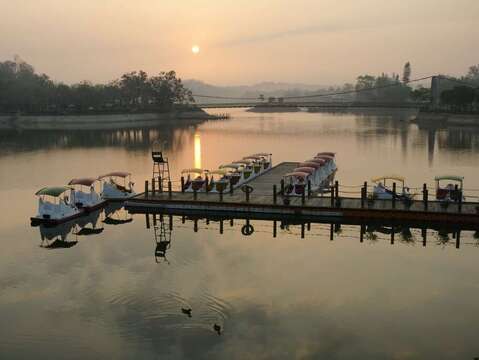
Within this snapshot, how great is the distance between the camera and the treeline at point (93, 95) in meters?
148

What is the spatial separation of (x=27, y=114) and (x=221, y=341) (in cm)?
14246

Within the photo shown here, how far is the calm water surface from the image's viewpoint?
55.0 ft

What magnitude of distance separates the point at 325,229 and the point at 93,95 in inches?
5291

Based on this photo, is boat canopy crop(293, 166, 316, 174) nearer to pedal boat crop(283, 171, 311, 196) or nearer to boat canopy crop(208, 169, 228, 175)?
pedal boat crop(283, 171, 311, 196)

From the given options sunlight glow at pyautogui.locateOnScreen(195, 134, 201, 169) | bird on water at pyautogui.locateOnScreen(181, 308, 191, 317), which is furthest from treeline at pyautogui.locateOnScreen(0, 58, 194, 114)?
bird on water at pyautogui.locateOnScreen(181, 308, 191, 317)

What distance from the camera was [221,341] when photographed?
16.8 m

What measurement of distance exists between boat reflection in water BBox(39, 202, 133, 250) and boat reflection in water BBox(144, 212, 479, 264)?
2390mm

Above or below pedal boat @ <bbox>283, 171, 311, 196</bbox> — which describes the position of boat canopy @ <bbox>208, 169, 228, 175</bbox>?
above

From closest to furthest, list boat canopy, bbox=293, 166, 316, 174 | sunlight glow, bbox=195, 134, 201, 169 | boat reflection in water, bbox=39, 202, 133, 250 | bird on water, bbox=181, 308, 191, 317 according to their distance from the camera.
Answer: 1. bird on water, bbox=181, 308, 191, 317
2. boat reflection in water, bbox=39, 202, 133, 250
3. boat canopy, bbox=293, 166, 316, 174
4. sunlight glow, bbox=195, 134, 201, 169

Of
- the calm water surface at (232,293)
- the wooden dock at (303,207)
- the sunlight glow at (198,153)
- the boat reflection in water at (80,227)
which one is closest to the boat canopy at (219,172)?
the wooden dock at (303,207)

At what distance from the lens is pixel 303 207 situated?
3200 cm

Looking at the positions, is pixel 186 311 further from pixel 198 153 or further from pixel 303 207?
pixel 198 153

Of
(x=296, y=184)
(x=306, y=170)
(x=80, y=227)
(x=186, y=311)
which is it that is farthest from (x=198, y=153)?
(x=186, y=311)

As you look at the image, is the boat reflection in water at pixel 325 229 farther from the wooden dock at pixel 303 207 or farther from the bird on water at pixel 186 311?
the bird on water at pixel 186 311
